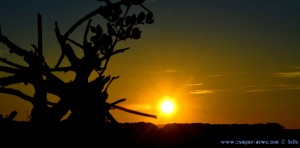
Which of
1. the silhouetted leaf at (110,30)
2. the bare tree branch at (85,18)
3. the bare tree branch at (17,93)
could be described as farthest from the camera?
the silhouetted leaf at (110,30)

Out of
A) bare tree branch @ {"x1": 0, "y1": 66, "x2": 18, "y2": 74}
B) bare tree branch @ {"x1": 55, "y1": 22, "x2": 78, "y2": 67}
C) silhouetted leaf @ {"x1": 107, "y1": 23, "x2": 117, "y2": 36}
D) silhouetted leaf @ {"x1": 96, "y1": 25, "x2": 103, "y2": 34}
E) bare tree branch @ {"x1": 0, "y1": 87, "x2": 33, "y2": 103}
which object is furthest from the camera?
silhouetted leaf @ {"x1": 107, "y1": 23, "x2": 117, "y2": 36}

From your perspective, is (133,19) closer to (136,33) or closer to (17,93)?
(136,33)

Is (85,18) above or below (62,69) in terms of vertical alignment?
above

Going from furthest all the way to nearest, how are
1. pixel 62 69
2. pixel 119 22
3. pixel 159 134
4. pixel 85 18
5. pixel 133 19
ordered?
1. pixel 119 22
2. pixel 133 19
3. pixel 159 134
4. pixel 62 69
5. pixel 85 18

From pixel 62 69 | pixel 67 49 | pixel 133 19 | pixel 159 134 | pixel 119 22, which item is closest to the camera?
pixel 67 49

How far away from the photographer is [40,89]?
4.58 meters

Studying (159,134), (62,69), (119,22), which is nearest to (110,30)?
(119,22)

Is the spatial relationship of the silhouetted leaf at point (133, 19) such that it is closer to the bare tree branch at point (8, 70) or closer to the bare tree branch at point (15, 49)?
the bare tree branch at point (15, 49)

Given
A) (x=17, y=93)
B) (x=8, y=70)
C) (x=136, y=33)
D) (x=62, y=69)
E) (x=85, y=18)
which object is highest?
(x=136, y=33)

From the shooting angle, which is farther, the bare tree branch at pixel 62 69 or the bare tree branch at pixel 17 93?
the bare tree branch at pixel 62 69

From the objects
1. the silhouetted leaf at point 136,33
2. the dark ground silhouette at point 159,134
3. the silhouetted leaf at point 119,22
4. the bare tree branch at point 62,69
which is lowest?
the dark ground silhouette at point 159,134

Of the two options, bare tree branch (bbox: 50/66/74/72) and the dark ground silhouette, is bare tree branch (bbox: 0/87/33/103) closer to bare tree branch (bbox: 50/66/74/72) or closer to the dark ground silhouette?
the dark ground silhouette

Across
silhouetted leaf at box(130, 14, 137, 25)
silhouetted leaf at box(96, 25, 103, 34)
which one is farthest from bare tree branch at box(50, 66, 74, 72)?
silhouetted leaf at box(130, 14, 137, 25)

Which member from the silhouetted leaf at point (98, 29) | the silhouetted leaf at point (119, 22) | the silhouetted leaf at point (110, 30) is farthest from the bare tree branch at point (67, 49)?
the silhouetted leaf at point (119, 22)
